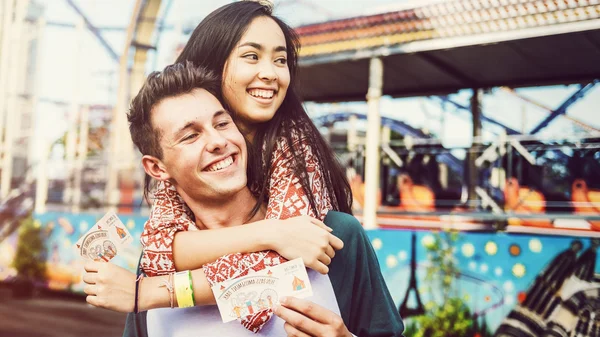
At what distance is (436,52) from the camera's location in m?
6.91

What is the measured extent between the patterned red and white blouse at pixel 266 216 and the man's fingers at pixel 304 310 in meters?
0.09

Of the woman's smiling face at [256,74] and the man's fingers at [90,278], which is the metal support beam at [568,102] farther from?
the man's fingers at [90,278]

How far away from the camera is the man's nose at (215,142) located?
1482 millimetres

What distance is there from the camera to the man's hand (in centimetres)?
131

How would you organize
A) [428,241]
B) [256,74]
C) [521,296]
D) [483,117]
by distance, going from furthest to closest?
[483,117], [428,241], [521,296], [256,74]

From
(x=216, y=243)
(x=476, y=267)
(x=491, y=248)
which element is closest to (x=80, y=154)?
(x=476, y=267)

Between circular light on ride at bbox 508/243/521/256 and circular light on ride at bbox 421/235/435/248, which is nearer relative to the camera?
circular light on ride at bbox 508/243/521/256

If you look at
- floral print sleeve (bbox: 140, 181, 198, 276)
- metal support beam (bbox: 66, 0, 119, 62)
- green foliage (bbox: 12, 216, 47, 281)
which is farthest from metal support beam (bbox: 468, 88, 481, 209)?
green foliage (bbox: 12, 216, 47, 281)

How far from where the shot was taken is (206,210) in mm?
1614

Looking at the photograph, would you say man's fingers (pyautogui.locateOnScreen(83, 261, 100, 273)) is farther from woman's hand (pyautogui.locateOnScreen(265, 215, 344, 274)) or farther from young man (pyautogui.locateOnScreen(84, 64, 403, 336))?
woman's hand (pyautogui.locateOnScreen(265, 215, 344, 274))

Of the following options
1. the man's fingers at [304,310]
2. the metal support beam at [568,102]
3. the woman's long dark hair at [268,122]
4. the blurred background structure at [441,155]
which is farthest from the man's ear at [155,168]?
the metal support beam at [568,102]

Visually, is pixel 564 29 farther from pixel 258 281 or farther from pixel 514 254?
pixel 258 281

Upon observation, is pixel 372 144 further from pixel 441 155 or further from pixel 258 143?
pixel 258 143

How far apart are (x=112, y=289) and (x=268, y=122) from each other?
0.61 meters
